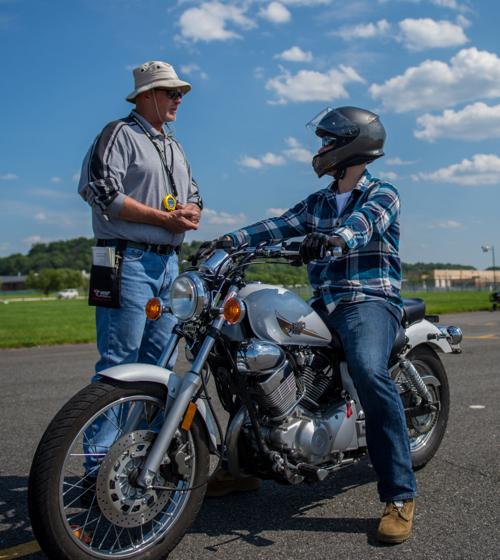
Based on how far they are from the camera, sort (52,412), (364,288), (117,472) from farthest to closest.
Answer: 1. (52,412)
2. (364,288)
3. (117,472)

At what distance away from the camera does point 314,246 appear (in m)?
3.25

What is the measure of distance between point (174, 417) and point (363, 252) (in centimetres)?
150

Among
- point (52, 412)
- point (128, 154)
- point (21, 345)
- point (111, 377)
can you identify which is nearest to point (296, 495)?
point (111, 377)

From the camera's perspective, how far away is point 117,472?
3.03 metres

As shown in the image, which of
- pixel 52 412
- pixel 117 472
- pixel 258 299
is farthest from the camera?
pixel 52 412

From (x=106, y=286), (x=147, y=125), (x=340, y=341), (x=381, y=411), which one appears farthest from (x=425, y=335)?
(x=147, y=125)

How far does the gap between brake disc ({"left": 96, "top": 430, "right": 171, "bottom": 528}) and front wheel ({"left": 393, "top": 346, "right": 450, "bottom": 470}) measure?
1.97 m

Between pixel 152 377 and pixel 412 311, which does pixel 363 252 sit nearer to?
pixel 412 311

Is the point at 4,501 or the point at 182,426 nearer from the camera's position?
the point at 182,426

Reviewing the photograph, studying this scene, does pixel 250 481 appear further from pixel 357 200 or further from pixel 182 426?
pixel 357 200

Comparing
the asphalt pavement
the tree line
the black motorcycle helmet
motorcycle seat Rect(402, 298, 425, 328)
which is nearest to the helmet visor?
the black motorcycle helmet

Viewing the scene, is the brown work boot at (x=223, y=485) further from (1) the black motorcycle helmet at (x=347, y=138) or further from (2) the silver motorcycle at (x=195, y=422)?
(1) the black motorcycle helmet at (x=347, y=138)

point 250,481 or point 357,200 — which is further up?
point 357,200

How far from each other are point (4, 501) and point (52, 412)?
2.68 metres
